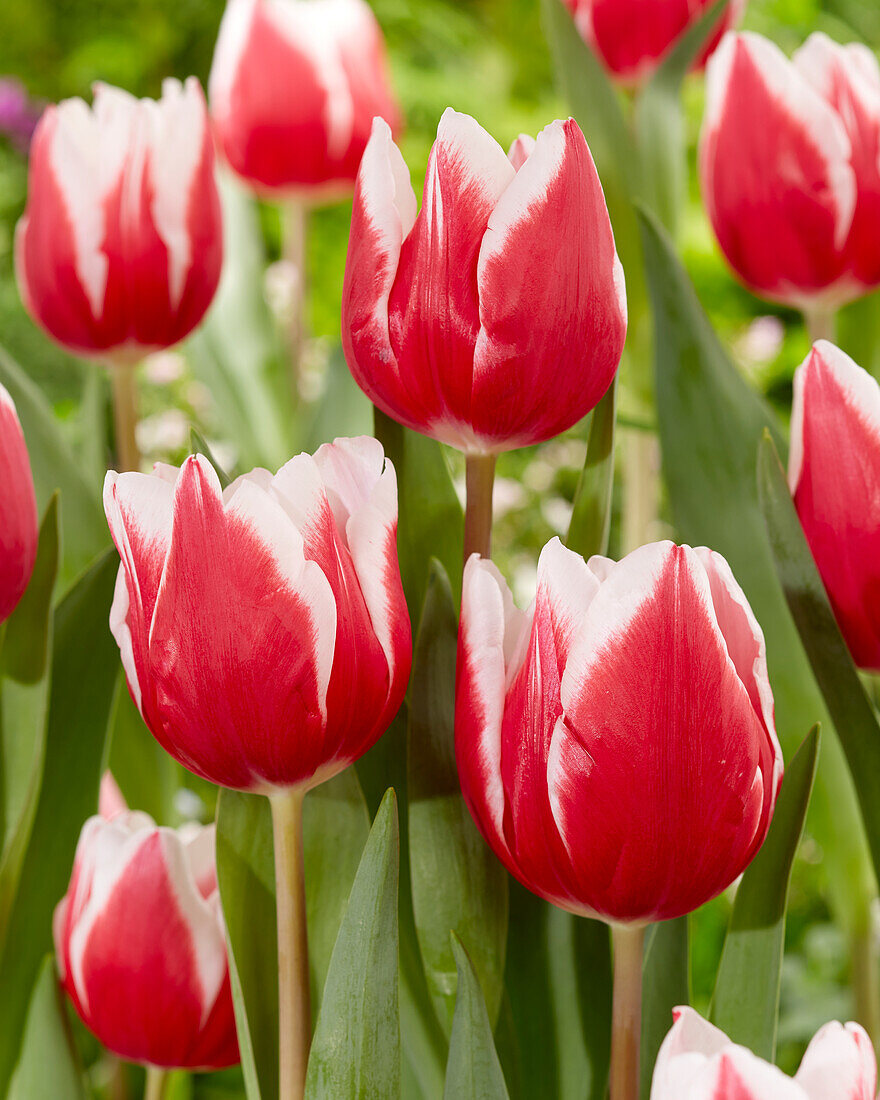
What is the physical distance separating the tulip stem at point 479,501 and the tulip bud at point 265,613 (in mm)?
47

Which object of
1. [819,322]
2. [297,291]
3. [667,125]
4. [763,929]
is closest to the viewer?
[763,929]

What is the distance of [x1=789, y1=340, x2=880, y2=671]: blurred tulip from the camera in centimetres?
33

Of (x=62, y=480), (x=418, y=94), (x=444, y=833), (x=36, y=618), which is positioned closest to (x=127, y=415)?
(x=62, y=480)

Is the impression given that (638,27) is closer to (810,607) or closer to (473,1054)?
(810,607)

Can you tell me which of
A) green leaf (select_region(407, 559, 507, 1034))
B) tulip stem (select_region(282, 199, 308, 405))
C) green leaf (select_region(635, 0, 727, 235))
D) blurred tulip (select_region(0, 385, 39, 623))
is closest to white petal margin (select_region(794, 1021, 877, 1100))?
green leaf (select_region(407, 559, 507, 1034))

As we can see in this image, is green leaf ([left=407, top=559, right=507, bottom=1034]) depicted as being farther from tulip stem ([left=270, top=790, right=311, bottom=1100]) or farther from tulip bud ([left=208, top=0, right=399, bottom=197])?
tulip bud ([left=208, top=0, right=399, bottom=197])

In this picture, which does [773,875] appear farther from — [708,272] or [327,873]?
[708,272]

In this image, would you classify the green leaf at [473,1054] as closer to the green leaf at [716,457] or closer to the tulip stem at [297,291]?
the green leaf at [716,457]

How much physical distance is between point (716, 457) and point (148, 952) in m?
0.26

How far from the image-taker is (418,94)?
3131mm

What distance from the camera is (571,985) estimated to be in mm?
376

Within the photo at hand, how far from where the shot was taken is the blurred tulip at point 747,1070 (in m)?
0.22

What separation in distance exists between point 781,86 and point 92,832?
37 cm

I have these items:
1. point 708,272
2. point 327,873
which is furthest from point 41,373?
point 327,873
